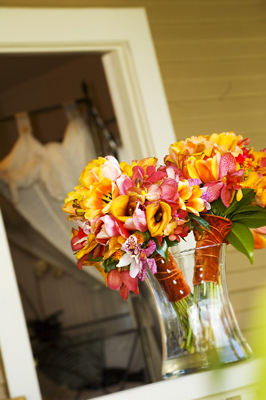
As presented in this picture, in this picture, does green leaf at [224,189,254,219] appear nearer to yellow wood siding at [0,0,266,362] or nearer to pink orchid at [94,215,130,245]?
pink orchid at [94,215,130,245]

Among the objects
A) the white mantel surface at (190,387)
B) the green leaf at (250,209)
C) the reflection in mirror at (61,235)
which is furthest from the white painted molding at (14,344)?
the reflection in mirror at (61,235)

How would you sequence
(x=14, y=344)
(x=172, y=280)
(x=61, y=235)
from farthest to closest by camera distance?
(x=61, y=235) < (x=14, y=344) < (x=172, y=280)

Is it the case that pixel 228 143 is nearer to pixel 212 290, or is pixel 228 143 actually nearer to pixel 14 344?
pixel 212 290

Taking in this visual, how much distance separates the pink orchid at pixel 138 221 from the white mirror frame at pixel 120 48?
1258 mm

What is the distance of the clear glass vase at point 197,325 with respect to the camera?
0.94 metres

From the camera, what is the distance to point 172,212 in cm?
88

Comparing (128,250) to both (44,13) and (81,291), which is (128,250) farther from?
(81,291)

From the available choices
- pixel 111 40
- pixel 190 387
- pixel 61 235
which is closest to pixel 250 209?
pixel 190 387

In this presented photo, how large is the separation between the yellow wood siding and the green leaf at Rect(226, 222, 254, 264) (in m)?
1.22

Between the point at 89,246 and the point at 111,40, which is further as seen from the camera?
the point at 111,40

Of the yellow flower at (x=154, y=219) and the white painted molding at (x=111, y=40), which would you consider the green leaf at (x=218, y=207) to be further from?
the white painted molding at (x=111, y=40)

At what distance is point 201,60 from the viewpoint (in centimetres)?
234

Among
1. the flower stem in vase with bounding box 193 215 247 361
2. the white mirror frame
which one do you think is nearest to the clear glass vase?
the flower stem in vase with bounding box 193 215 247 361

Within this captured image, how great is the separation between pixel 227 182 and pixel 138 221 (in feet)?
0.69
